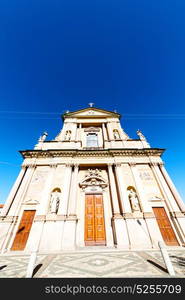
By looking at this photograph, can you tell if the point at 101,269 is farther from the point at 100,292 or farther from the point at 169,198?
the point at 169,198

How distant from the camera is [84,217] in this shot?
34.0 ft

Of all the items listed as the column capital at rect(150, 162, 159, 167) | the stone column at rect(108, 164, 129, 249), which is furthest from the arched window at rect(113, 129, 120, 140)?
the stone column at rect(108, 164, 129, 249)

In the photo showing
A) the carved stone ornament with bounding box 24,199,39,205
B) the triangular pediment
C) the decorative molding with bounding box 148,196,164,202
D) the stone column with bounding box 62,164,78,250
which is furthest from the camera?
the triangular pediment

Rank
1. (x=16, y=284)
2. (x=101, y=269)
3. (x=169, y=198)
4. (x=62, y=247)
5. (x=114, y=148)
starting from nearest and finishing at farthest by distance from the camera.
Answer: (x=16, y=284) < (x=101, y=269) < (x=62, y=247) < (x=169, y=198) < (x=114, y=148)

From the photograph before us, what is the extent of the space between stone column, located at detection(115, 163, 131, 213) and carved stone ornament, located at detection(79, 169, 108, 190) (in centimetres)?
151

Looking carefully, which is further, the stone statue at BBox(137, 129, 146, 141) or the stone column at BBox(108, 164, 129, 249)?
the stone statue at BBox(137, 129, 146, 141)

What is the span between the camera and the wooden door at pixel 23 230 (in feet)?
28.2

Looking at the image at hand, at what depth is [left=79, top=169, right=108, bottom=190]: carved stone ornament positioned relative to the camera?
11.9 meters

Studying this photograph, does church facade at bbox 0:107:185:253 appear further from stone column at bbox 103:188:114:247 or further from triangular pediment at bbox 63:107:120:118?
triangular pediment at bbox 63:107:120:118

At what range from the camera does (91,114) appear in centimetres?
1786

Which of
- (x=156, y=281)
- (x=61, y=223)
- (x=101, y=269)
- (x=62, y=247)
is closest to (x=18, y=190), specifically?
(x=61, y=223)

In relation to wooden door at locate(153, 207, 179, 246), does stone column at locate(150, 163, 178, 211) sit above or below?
above

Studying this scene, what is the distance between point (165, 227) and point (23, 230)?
415 inches

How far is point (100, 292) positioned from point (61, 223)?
6.61 metres
